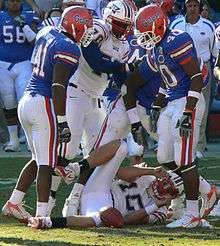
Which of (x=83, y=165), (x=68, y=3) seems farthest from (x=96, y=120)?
(x=68, y=3)

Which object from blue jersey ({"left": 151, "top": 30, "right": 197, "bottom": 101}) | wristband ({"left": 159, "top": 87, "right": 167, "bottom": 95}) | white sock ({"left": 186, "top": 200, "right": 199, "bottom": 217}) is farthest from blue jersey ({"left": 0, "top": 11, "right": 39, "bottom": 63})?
white sock ({"left": 186, "top": 200, "right": 199, "bottom": 217})

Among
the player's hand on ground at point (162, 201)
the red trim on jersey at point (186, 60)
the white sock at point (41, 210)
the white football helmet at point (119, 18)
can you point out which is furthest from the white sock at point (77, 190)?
the white football helmet at point (119, 18)

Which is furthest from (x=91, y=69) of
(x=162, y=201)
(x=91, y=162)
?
(x=162, y=201)

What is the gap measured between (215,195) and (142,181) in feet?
1.84

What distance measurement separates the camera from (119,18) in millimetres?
8336

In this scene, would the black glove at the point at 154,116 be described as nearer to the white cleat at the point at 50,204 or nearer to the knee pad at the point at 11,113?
the white cleat at the point at 50,204

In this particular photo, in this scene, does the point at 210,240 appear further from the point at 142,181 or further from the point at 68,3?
the point at 68,3

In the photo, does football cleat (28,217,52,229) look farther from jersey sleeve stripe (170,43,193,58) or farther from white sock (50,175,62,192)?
jersey sleeve stripe (170,43,193,58)

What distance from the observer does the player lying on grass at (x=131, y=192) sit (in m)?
7.60

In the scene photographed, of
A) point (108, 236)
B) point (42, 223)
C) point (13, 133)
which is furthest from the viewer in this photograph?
point (13, 133)

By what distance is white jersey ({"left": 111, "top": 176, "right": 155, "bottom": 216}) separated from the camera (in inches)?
301

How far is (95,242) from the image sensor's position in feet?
21.9

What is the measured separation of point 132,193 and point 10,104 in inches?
195

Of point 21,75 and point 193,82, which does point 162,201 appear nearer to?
point 193,82
